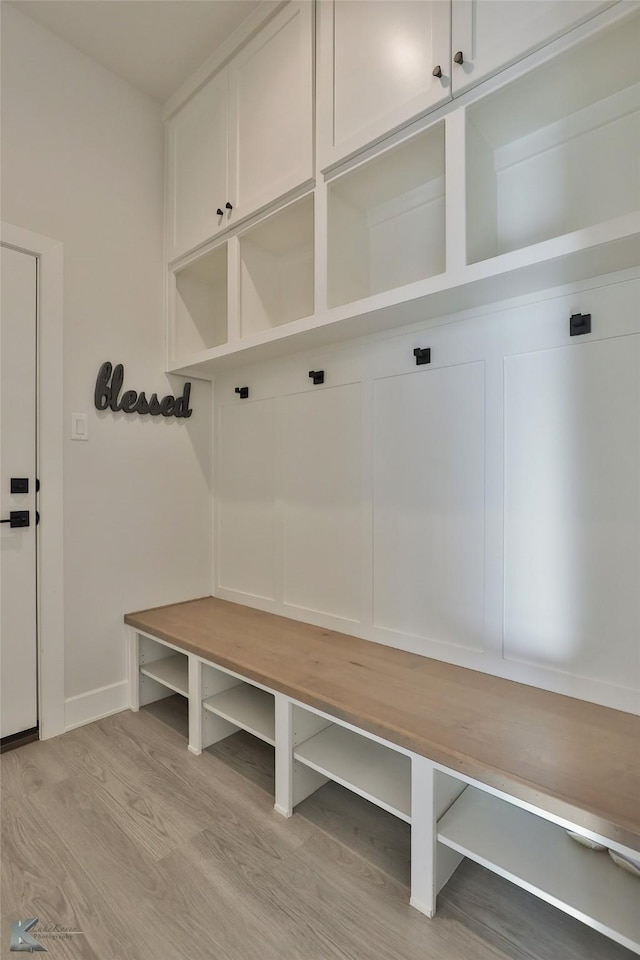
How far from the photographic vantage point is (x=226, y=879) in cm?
127

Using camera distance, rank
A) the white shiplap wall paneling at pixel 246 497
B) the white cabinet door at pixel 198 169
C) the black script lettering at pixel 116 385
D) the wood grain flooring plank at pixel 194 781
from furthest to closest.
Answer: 1. the white shiplap wall paneling at pixel 246 497
2. the black script lettering at pixel 116 385
3. the white cabinet door at pixel 198 169
4. the wood grain flooring plank at pixel 194 781

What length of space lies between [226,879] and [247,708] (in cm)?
60

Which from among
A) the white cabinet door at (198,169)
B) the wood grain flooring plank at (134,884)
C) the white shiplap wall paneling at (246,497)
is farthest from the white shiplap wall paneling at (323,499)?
the wood grain flooring plank at (134,884)

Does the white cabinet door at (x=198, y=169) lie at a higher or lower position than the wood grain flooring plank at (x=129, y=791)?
higher

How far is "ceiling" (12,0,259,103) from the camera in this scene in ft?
6.11

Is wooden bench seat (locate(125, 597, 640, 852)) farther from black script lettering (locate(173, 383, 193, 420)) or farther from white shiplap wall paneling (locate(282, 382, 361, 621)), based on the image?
black script lettering (locate(173, 383, 193, 420))

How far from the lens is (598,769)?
104 centimetres

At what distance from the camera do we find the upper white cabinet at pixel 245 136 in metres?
1.72

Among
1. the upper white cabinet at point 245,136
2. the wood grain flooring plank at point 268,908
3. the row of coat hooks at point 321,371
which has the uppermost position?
the upper white cabinet at point 245,136

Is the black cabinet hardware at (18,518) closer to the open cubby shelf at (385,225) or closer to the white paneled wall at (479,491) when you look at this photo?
the white paneled wall at (479,491)

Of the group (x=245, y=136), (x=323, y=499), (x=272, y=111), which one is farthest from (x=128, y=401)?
(x=272, y=111)

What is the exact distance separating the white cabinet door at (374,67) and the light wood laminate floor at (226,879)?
217 centimetres

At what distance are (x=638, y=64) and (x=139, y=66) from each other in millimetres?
2082

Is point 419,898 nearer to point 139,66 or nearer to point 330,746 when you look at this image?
point 330,746
